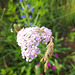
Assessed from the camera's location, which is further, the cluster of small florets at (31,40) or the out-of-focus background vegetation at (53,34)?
the out-of-focus background vegetation at (53,34)

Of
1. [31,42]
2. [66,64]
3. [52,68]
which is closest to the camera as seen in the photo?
[31,42]

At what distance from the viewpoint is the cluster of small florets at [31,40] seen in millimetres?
1124

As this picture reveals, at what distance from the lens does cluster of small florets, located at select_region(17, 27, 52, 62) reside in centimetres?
112

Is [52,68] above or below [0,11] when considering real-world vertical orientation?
below

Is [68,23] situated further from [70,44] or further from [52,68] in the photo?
[52,68]

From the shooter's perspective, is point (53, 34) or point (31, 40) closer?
point (31, 40)

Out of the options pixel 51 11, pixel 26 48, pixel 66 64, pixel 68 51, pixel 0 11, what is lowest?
pixel 66 64

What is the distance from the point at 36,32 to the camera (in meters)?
1.18

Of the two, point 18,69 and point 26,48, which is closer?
point 26,48

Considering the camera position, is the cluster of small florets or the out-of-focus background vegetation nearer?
the cluster of small florets

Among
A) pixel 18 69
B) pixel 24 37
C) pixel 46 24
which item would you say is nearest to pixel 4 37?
pixel 18 69

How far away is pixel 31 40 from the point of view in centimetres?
114

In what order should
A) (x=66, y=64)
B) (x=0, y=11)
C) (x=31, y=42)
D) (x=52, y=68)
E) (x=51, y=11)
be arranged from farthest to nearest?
1. (x=0, y=11)
2. (x=51, y=11)
3. (x=66, y=64)
4. (x=52, y=68)
5. (x=31, y=42)

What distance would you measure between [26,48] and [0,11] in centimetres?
178
